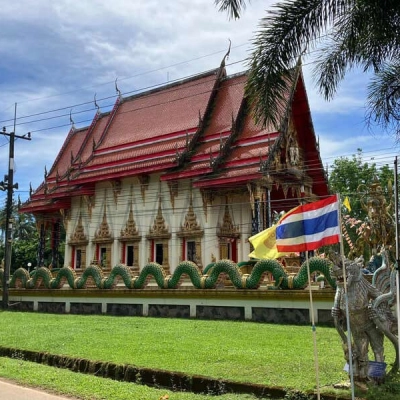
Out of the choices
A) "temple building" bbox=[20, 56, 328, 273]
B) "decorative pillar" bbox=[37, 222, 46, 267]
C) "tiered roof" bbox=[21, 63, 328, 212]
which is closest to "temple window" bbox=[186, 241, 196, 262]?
"temple building" bbox=[20, 56, 328, 273]

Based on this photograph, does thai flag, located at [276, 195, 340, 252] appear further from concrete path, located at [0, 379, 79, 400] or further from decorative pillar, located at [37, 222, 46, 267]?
decorative pillar, located at [37, 222, 46, 267]

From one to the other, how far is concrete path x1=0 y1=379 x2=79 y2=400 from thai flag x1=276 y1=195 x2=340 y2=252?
3348mm

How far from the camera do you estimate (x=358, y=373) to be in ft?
20.2

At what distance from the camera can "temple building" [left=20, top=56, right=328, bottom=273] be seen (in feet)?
69.6

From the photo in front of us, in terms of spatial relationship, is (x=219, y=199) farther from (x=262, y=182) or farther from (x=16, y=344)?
(x=16, y=344)

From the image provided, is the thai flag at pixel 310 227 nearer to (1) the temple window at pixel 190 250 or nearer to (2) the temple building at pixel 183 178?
(2) the temple building at pixel 183 178

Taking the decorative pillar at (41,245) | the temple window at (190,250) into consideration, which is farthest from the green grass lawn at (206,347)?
the decorative pillar at (41,245)

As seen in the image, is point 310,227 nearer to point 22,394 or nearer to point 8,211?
point 22,394

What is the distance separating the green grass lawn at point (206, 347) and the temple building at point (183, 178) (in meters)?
7.52

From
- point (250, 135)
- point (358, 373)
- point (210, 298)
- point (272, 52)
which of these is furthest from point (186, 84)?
point (358, 373)

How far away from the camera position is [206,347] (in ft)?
31.3

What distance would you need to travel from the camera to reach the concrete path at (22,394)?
651cm

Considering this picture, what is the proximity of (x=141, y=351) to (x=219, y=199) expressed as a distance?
13.3 metres

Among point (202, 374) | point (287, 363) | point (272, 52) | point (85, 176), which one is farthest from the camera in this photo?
point (85, 176)
